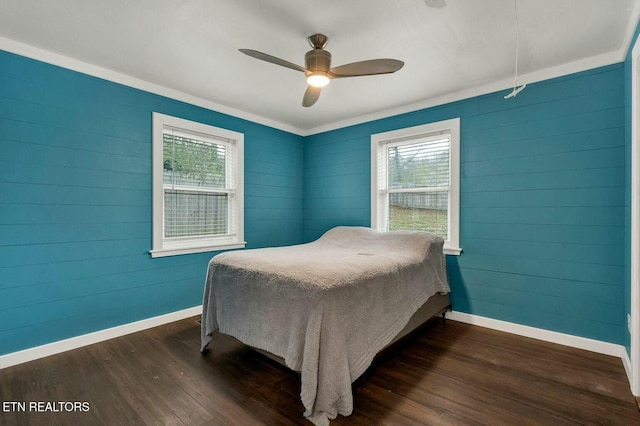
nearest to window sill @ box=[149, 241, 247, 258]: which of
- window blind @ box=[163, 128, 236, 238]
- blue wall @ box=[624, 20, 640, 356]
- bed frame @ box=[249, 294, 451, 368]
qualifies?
window blind @ box=[163, 128, 236, 238]

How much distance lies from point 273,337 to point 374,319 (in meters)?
0.71

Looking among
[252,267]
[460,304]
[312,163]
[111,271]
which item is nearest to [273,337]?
[252,267]

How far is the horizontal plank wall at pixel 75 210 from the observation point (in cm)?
245

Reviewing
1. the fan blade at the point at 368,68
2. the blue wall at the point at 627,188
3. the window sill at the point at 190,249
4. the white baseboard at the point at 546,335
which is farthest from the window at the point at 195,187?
the blue wall at the point at 627,188

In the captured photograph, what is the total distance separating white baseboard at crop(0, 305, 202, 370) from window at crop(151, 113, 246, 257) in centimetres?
71

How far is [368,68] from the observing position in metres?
→ 2.23

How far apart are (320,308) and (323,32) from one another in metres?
1.99

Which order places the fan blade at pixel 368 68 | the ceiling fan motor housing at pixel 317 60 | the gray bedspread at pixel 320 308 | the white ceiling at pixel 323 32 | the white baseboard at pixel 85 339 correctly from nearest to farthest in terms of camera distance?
the gray bedspread at pixel 320 308 → the white ceiling at pixel 323 32 → the fan blade at pixel 368 68 → the ceiling fan motor housing at pixel 317 60 → the white baseboard at pixel 85 339

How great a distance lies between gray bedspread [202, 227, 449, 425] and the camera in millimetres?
1787

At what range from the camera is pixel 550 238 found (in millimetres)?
2889

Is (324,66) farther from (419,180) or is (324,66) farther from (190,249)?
(190,249)

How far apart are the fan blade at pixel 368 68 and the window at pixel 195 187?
6.84 ft

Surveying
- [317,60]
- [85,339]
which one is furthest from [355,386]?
[85,339]

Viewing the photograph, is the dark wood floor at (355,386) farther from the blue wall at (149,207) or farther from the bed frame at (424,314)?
the blue wall at (149,207)
